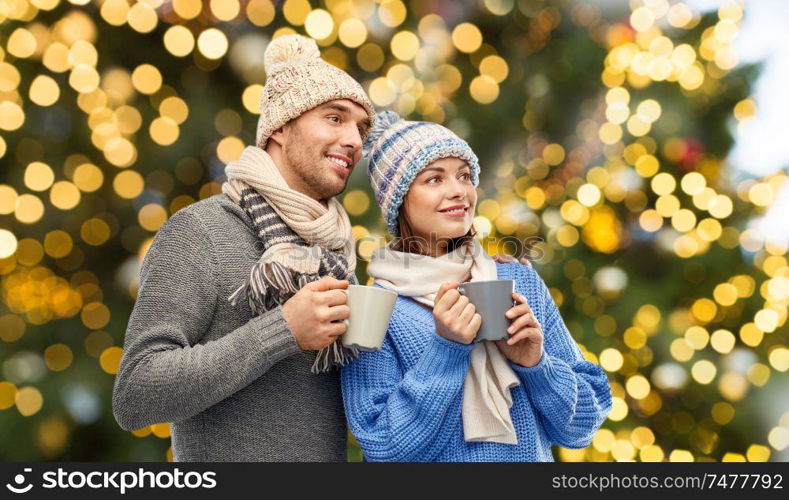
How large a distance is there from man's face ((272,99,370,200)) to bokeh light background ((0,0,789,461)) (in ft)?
2.30

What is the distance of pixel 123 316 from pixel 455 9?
1291 millimetres

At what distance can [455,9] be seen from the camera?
225cm

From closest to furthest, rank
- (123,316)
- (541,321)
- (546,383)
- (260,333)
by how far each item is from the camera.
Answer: (260,333), (546,383), (541,321), (123,316)

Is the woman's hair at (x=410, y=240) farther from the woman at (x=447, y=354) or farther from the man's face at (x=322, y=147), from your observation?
the man's face at (x=322, y=147)

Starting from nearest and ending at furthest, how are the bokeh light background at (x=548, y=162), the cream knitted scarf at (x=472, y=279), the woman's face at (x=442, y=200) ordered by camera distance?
the cream knitted scarf at (x=472, y=279) < the woman's face at (x=442, y=200) < the bokeh light background at (x=548, y=162)

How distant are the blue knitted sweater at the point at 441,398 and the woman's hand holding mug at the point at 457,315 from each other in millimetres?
43

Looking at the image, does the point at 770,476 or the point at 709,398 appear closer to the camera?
the point at 770,476

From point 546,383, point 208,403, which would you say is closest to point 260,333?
point 208,403

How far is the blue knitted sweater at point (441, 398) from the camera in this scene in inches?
49.6

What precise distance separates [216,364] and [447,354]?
0.37m

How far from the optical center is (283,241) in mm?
1352

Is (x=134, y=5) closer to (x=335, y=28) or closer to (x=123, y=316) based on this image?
(x=335, y=28)

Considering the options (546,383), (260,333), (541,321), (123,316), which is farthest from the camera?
(123,316)

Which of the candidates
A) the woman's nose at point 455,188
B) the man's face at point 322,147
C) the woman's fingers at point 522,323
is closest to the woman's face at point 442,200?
the woman's nose at point 455,188
